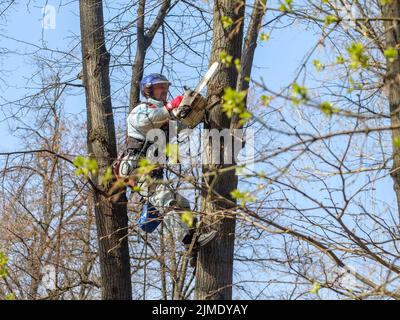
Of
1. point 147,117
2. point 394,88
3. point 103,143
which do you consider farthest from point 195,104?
point 394,88

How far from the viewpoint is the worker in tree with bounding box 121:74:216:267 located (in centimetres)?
665

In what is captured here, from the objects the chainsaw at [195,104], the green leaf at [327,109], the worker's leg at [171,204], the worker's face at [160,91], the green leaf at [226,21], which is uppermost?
the worker's face at [160,91]

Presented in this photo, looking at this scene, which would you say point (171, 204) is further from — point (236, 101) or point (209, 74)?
point (236, 101)

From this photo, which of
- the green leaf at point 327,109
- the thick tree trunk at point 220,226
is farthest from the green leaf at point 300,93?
the thick tree trunk at point 220,226

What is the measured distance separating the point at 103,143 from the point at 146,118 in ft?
1.54

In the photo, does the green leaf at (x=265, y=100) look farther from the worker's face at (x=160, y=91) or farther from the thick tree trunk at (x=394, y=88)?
the worker's face at (x=160, y=91)

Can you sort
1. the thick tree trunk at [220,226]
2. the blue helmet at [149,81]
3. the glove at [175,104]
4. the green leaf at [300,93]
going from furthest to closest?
the blue helmet at [149,81] → the glove at [175,104] → the thick tree trunk at [220,226] → the green leaf at [300,93]

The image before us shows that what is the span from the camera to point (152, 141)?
717 centimetres

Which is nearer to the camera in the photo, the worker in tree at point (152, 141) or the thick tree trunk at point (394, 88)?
the thick tree trunk at point (394, 88)

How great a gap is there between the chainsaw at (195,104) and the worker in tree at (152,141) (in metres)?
0.22

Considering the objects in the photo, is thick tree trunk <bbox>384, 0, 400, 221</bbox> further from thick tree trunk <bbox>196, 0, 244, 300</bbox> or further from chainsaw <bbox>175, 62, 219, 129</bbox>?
chainsaw <bbox>175, 62, 219, 129</bbox>

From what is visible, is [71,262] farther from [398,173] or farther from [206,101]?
[398,173]

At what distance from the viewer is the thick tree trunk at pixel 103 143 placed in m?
7.07

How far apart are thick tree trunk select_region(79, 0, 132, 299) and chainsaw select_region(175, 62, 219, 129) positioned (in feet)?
2.72
